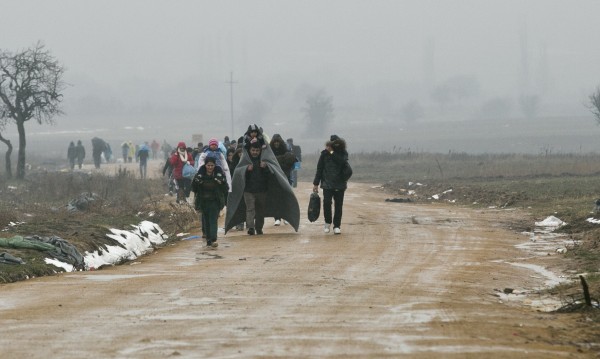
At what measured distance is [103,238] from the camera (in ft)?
68.1

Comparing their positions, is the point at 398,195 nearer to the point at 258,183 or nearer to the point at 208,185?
the point at 258,183

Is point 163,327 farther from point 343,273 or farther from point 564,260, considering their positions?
point 564,260

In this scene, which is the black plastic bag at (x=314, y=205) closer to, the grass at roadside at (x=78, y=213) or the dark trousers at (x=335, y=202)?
the dark trousers at (x=335, y=202)

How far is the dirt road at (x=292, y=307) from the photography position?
31.9 feet

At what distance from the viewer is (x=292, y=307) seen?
12.1 meters

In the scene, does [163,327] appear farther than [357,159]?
No

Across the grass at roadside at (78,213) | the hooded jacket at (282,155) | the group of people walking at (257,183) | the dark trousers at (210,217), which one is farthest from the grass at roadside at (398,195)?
the hooded jacket at (282,155)

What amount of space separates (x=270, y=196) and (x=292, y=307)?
11138 millimetres

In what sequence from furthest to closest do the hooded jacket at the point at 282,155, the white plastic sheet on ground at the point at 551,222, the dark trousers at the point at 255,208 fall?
the white plastic sheet on ground at the point at 551,222, the hooded jacket at the point at 282,155, the dark trousers at the point at 255,208

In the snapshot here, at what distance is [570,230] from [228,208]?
646 centimetres

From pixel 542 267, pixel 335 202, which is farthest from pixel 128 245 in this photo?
pixel 542 267

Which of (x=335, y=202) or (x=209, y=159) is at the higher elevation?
(x=209, y=159)

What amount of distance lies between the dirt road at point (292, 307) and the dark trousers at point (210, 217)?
0.99 ft

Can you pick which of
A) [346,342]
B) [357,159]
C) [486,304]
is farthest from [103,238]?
[357,159]
